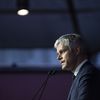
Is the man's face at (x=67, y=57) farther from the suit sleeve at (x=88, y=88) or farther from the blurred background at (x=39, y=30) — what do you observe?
the blurred background at (x=39, y=30)

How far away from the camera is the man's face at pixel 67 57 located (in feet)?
8.31

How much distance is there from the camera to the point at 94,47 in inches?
266

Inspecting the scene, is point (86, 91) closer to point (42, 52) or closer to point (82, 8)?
point (82, 8)

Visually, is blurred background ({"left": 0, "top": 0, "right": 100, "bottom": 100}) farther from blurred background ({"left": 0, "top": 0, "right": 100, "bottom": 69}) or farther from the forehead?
the forehead

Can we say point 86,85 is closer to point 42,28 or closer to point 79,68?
point 79,68

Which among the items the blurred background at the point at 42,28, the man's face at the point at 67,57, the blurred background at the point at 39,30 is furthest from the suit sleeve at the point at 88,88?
the blurred background at the point at 42,28

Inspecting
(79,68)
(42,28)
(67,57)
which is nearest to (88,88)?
(79,68)

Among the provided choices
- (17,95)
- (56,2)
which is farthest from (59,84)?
(56,2)

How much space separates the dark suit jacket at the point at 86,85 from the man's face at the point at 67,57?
80 millimetres

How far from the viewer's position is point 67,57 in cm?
257

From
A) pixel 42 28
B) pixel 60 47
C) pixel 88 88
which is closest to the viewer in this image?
pixel 88 88

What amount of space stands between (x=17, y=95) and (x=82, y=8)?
1657 mm

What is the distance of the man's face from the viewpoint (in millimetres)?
2534

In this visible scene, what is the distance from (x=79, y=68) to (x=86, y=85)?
0.15 m
